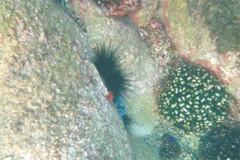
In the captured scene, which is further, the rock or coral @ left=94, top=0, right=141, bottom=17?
the rock

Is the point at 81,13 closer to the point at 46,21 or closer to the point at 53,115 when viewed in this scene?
the point at 46,21

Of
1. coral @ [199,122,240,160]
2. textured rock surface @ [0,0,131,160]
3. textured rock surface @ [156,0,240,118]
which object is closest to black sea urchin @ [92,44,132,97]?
textured rock surface @ [0,0,131,160]

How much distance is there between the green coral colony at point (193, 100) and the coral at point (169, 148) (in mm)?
778

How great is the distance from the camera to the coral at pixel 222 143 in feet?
22.2

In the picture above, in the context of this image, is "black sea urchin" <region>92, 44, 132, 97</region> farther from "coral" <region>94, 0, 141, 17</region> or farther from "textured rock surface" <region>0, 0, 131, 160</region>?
"coral" <region>94, 0, 141, 17</region>

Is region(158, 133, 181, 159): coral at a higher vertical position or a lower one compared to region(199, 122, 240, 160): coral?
lower

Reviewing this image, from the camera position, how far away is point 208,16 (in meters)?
5.62

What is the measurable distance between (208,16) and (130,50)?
7.46ft

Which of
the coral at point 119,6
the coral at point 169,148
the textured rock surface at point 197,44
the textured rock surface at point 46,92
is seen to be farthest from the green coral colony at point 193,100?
the textured rock surface at point 46,92

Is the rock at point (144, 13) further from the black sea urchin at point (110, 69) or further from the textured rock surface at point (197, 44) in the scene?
the black sea urchin at point (110, 69)

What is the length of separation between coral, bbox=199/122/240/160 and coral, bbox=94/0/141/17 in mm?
4806

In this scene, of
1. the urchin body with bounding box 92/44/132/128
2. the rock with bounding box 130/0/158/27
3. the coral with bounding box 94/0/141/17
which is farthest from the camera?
the rock with bounding box 130/0/158/27

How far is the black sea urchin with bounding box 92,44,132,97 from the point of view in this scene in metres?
5.18

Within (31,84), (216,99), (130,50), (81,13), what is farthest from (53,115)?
(216,99)
